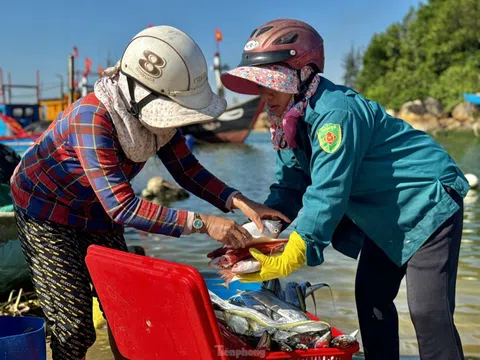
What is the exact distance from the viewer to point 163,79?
8.19 feet

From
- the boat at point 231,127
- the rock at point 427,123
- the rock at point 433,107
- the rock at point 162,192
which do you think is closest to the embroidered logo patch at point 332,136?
the rock at point 162,192

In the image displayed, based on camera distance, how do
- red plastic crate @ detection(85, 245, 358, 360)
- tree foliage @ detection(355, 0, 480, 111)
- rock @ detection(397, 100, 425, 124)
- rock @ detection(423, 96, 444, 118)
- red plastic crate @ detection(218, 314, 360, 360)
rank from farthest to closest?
1. tree foliage @ detection(355, 0, 480, 111)
2. rock @ detection(423, 96, 444, 118)
3. rock @ detection(397, 100, 425, 124)
4. red plastic crate @ detection(218, 314, 360, 360)
5. red plastic crate @ detection(85, 245, 358, 360)

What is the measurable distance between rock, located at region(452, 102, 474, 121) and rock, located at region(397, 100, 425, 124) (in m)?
2.11

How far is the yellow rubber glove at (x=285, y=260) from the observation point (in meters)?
2.45

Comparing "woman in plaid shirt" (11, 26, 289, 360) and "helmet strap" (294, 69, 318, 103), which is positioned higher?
"helmet strap" (294, 69, 318, 103)

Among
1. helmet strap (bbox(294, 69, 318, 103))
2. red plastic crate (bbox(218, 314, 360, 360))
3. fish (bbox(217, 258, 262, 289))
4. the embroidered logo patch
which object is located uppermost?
helmet strap (bbox(294, 69, 318, 103))

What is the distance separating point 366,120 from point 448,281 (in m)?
0.74

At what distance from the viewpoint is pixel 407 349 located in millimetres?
4129

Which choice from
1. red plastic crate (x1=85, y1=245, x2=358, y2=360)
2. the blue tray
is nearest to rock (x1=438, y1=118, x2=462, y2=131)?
the blue tray

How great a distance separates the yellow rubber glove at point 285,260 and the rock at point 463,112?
41146 millimetres

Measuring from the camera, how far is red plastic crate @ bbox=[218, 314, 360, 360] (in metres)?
2.26

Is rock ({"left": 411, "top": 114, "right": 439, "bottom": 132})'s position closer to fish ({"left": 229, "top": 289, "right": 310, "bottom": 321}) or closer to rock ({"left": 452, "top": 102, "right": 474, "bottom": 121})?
rock ({"left": 452, "top": 102, "right": 474, "bottom": 121})

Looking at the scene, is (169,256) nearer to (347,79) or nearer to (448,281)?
(448,281)

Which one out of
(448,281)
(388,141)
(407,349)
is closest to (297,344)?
(448,281)
